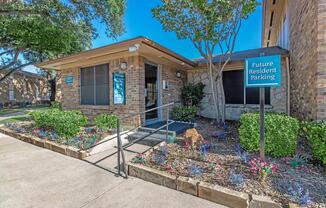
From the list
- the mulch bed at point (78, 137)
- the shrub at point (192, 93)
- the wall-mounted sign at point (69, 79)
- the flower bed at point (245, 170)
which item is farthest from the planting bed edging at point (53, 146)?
the shrub at point (192, 93)

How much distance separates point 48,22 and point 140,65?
556 centimetres

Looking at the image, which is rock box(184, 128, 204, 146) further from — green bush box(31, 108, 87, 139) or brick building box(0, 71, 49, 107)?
brick building box(0, 71, 49, 107)

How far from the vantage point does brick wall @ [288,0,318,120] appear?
13.3ft

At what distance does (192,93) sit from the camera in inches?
303

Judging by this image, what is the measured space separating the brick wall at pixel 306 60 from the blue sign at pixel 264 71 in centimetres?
166

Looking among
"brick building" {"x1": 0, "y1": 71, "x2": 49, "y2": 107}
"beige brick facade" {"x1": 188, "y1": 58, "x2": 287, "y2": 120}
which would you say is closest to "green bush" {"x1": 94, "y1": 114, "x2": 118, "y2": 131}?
"beige brick facade" {"x1": 188, "y1": 58, "x2": 287, "y2": 120}

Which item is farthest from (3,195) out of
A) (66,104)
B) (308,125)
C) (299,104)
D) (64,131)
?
(299,104)

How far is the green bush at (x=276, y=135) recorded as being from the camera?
10.9ft

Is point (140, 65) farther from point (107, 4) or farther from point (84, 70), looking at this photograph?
point (107, 4)

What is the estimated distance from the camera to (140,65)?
233 inches

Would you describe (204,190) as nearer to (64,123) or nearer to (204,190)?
(204,190)

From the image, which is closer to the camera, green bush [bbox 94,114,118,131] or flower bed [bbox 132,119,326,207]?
flower bed [bbox 132,119,326,207]

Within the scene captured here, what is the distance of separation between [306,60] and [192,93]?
13.1 ft

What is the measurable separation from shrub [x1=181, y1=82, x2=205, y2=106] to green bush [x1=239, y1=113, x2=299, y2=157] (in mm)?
4129
